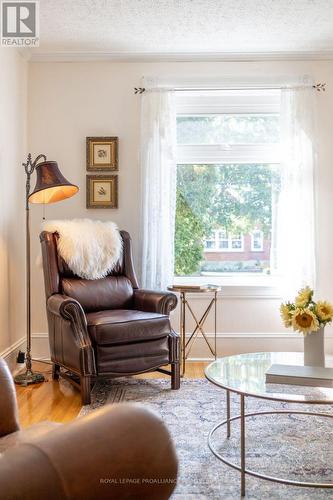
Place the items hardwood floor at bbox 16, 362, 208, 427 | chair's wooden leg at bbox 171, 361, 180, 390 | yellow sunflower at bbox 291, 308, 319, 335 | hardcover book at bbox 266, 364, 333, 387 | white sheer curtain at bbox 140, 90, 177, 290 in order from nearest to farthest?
hardcover book at bbox 266, 364, 333, 387, yellow sunflower at bbox 291, 308, 319, 335, hardwood floor at bbox 16, 362, 208, 427, chair's wooden leg at bbox 171, 361, 180, 390, white sheer curtain at bbox 140, 90, 177, 290

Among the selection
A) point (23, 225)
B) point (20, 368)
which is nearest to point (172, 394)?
point (20, 368)

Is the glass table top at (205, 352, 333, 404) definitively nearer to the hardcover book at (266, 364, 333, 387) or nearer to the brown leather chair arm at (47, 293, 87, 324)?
the hardcover book at (266, 364, 333, 387)

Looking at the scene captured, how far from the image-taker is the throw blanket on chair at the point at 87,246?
3730 millimetres

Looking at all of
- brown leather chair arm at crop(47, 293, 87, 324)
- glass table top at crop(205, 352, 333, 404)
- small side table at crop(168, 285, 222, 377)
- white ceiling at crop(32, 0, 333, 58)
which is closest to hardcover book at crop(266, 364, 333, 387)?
glass table top at crop(205, 352, 333, 404)

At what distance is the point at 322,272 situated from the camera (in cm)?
439

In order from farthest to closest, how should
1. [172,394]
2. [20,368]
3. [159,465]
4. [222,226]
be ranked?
1. [222,226]
2. [20,368]
3. [172,394]
4. [159,465]

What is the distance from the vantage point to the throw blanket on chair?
12.2 feet

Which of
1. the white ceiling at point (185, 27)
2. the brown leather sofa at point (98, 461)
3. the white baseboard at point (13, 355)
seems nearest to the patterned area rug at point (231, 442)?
the white baseboard at point (13, 355)

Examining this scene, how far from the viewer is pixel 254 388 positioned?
207 centimetres

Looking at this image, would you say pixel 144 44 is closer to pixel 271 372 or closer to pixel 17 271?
pixel 17 271

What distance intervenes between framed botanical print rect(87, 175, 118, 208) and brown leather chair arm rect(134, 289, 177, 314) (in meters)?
1.01

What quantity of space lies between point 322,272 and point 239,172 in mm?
1160

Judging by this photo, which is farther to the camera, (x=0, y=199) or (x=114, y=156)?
(x=114, y=156)
